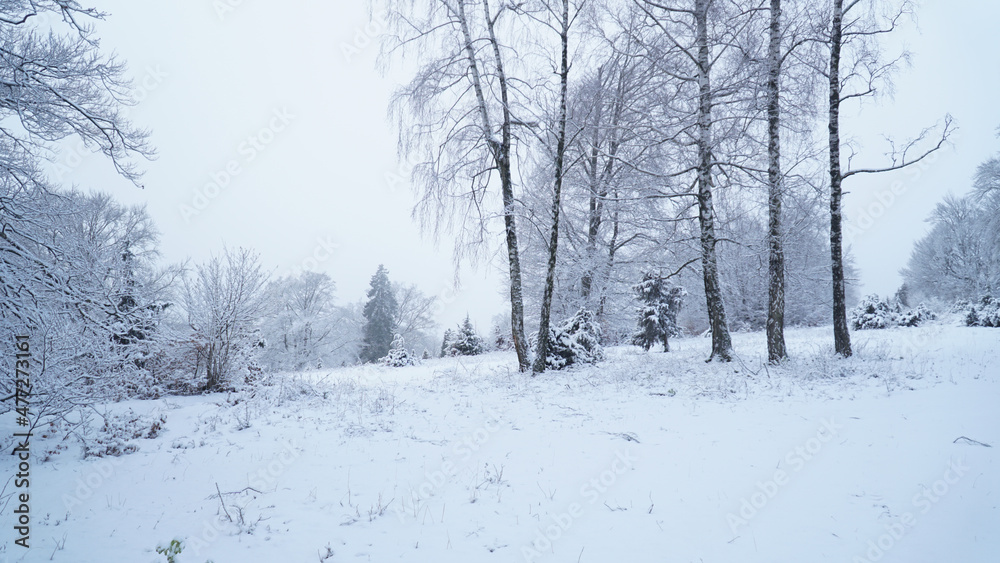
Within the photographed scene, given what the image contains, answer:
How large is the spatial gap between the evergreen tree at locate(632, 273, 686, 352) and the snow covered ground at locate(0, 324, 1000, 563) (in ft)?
25.0

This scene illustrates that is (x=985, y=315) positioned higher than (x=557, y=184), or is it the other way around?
(x=557, y=184)

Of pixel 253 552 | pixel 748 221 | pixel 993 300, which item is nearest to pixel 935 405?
pixel 748 221

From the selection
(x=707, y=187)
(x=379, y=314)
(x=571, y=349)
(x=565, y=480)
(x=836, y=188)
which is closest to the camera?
(x=565, y=480)

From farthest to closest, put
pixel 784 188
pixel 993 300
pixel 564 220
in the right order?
pixel 993 300, pixel 564 220, pixel 784 188

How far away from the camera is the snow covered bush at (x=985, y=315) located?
48.6 ft

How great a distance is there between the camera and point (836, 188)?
28.9 ft

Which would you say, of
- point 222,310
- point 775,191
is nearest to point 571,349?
point 775,191

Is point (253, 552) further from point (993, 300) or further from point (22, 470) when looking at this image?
point (993, 300)

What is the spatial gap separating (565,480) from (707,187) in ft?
25.7

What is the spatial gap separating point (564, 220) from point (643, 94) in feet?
16.5

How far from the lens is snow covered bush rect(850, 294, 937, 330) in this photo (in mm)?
18281

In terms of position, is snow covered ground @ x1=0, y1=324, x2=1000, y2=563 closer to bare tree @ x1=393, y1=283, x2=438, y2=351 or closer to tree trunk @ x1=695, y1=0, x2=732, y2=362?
tree trunk @ x1=695, y1=0, x2=732, y2=362

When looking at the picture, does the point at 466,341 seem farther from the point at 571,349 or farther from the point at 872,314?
the point at 872,314

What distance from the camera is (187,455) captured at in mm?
4801
